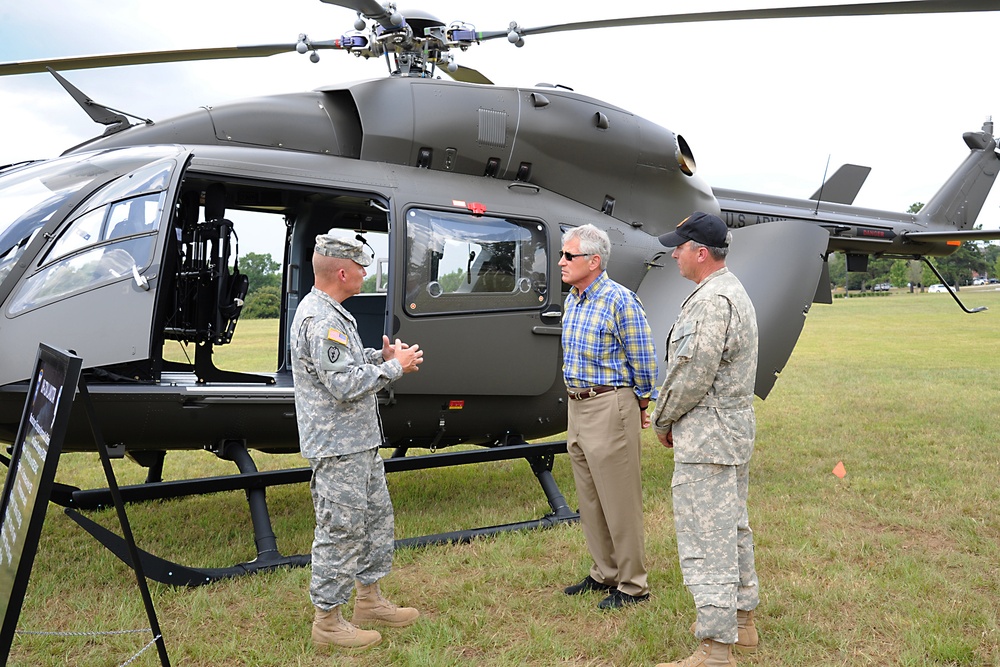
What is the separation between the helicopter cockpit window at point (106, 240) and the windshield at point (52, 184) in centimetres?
2

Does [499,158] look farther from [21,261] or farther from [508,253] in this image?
[21,261]

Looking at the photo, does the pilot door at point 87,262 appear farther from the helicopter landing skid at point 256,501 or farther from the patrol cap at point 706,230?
the patrol cap at point 706,230

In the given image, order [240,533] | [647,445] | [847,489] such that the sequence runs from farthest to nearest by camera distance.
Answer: [647,445] → [847,489] → [240,533]

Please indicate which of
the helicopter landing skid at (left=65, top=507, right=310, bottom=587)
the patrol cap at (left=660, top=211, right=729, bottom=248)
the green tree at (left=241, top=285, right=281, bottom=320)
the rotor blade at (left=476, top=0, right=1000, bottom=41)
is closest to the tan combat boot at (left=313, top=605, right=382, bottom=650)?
the helicopter landing skid at (left=65, top=507, right=310, bottom=587)

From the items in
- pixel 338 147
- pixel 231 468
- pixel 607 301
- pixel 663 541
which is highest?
pixel 338 147

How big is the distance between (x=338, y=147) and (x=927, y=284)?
90895 mm

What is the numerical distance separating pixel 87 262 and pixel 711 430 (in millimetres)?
3316

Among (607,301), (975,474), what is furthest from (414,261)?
(975,474)

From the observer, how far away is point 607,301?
12.6 feet

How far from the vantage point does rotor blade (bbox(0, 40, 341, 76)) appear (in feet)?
17.2

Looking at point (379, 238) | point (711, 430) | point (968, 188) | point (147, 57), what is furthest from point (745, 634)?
point (968, 188)

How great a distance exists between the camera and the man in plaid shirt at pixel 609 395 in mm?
3787

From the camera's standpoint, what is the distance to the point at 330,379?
3178 millimetres

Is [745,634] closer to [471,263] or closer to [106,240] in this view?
Result: [471,263]
